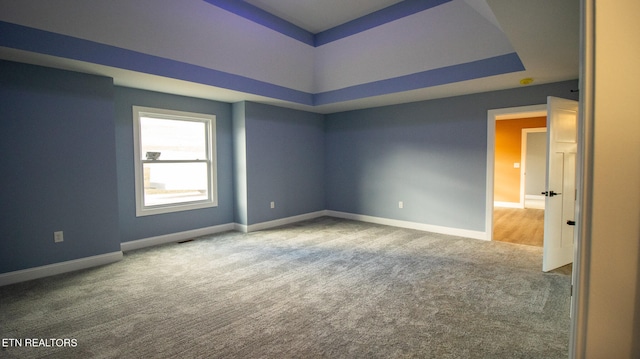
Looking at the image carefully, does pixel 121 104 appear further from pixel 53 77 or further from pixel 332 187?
pixel 332 187

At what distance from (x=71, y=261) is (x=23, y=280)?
0.42m

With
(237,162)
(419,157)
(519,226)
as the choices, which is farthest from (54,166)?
(519,226)

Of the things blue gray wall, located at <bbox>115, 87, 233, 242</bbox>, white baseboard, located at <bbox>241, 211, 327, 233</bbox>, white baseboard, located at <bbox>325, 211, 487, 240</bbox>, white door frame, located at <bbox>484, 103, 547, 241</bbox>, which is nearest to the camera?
blue gray wall, located at <bbox>115, 87, 233, 242</bbox>

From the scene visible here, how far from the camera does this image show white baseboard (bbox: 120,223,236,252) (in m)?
4.34

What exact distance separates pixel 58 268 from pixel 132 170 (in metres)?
1.46

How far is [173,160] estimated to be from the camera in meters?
4.81

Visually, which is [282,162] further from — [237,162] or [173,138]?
[173,138]

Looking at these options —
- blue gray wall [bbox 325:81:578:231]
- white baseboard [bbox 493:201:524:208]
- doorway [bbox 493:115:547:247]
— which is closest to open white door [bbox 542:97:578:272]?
blue gray wall [bbox 325:81:578:231]

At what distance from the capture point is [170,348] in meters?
2.11

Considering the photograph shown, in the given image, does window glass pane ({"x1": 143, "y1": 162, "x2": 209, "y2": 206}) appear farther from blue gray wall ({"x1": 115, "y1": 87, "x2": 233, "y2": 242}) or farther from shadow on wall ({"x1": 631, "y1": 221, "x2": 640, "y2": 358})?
shadow on wall ({"x1": 631, "y1": 221, "x2": 640, "y2": 358})

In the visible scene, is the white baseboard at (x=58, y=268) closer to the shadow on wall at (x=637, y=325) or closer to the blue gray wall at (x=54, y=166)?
the blue gray wall at (x=54, y=166)

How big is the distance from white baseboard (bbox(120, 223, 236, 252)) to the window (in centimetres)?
38

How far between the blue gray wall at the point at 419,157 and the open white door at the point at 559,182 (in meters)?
0.79

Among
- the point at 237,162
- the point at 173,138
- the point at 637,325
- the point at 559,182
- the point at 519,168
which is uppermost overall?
the point at 173,138
